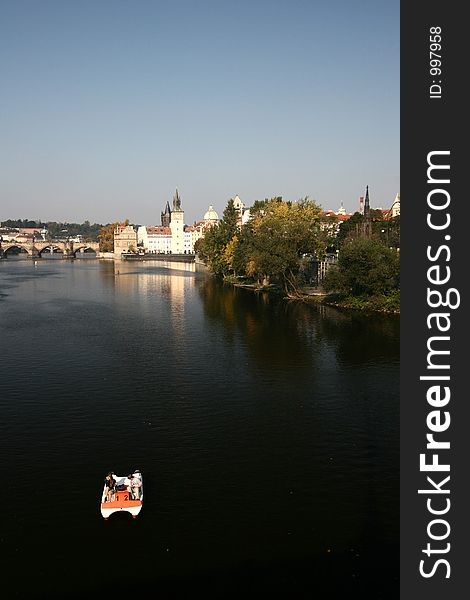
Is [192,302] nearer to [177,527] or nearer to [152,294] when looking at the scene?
[152,294]

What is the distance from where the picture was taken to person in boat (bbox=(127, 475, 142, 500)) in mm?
A: 22203

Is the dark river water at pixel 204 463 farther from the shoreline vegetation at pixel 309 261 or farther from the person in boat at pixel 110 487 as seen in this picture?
the shoreline vegetation at pixel 309 261

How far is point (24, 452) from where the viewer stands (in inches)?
1093

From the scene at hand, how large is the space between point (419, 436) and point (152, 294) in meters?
89.9

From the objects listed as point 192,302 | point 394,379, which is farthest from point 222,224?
point 394,379

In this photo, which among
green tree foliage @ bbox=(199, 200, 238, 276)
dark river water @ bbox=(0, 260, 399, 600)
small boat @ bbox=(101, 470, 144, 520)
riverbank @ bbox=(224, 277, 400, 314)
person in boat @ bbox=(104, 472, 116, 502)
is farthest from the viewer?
green tree foliage @ bbox=(199, 200, 238, 276)

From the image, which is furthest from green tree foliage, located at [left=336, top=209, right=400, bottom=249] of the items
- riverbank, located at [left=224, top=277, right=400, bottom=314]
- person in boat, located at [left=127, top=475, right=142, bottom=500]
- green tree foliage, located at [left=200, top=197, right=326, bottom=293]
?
person in boat, located at [left=127, top=475, right=142, bottom=500]

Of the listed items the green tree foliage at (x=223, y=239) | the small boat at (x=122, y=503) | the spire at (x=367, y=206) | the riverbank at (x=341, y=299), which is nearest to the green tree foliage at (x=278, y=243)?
the green tree foliage at (x=223, y=239)

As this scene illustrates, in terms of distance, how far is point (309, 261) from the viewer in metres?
96.6

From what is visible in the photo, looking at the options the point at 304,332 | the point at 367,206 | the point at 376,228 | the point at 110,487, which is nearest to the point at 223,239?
the point at 367,206

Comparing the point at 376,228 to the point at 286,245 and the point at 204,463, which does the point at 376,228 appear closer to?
the point at 286,245

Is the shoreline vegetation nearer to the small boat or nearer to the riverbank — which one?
the riverbank

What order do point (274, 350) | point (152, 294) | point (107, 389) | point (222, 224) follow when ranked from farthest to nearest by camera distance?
point (222, 224) → point (152, 294) → point (274, 350) → point (107, 389)

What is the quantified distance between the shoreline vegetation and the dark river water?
19.2m
